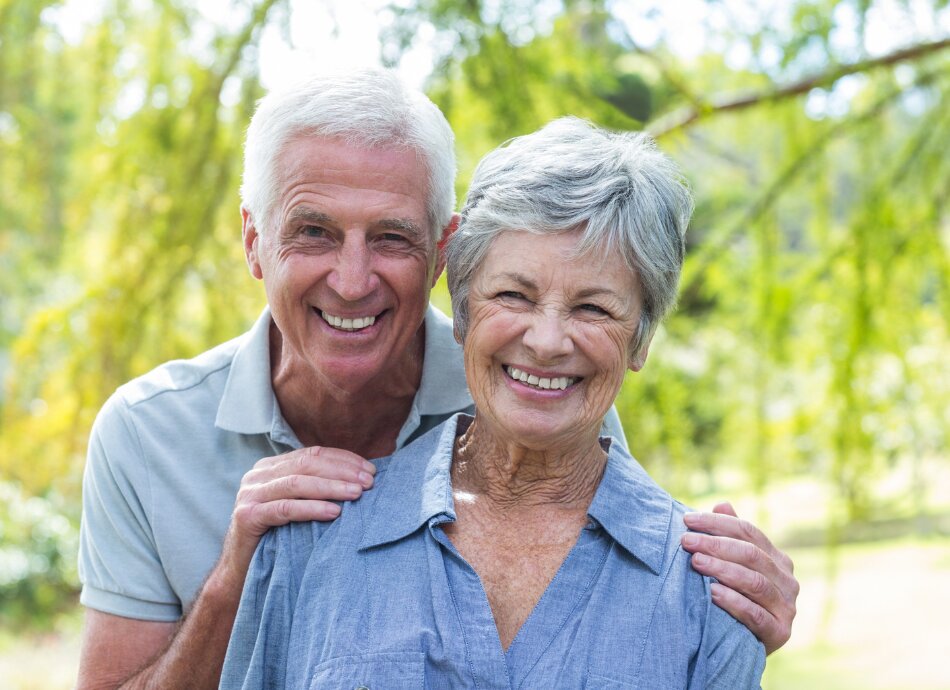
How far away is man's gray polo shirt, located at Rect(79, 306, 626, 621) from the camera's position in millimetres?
2055

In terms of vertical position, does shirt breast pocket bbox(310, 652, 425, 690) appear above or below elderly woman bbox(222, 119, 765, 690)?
below

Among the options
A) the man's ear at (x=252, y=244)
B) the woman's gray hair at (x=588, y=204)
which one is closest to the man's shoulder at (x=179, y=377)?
the man's ear at (x=252, y=244)

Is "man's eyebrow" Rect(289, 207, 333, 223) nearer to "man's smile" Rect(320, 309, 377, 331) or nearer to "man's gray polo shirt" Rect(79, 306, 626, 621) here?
"man's smile" Rect(320, 309, 377, 331)

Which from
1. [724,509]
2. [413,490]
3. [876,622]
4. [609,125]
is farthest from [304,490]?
[876,622]

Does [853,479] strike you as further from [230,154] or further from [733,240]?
[230,154]

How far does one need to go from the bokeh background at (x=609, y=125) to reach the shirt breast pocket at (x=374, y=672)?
4.72 feet

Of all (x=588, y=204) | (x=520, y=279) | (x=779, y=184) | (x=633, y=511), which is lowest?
(x=633, y=511)

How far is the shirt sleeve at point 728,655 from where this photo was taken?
1.57 m

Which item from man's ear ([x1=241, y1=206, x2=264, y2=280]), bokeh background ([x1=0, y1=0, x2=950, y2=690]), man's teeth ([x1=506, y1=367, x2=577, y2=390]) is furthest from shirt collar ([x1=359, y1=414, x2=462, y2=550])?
bokeh background ([x1=0, y1=0, x2=950, y2=690])

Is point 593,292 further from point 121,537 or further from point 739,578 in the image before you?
point 121,537

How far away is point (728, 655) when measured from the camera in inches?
62.5

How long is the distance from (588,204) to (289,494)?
0.66 metres

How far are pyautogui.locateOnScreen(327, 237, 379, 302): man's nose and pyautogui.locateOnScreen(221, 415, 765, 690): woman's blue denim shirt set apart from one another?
Result: 0.37 metres

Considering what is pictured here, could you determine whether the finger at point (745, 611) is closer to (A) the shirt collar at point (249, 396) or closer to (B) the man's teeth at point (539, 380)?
(B) the man's teeth at point (539, 380)
